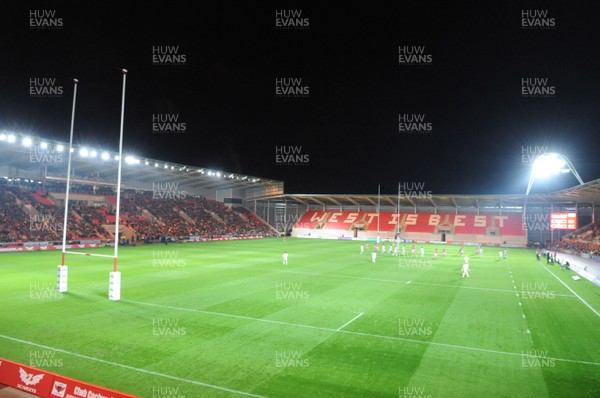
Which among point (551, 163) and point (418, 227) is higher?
point (551, 163)

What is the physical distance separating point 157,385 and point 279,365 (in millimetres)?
2943

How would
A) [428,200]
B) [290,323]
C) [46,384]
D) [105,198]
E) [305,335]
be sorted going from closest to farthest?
[46,384] → [305,335] → [290,323] → [105,198] → [428,200]

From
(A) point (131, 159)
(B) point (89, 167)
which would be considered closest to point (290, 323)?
(A) point (131, 159)

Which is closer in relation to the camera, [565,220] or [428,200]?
[565,220]

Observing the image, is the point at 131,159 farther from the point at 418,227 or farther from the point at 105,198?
the point at 418,227

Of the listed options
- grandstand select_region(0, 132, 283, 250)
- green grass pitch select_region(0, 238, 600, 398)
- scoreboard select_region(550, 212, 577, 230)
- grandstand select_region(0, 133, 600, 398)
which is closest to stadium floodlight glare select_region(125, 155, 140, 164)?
grandstand select_region(0, 132, 283, 250)

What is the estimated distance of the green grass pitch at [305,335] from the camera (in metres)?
9.07

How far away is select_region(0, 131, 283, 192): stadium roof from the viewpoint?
38.8m

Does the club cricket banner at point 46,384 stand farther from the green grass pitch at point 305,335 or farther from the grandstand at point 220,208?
the grandstand at point 220,208

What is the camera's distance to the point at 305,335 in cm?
1259

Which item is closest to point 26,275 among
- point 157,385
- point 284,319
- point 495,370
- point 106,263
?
point 106,263

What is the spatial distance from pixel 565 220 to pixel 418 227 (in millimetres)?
27362

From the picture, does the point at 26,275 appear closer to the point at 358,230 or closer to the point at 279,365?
the point at 279,365

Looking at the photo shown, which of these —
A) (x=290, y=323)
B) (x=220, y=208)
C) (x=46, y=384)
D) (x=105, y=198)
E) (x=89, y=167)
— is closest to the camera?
(x=46, y=384)
